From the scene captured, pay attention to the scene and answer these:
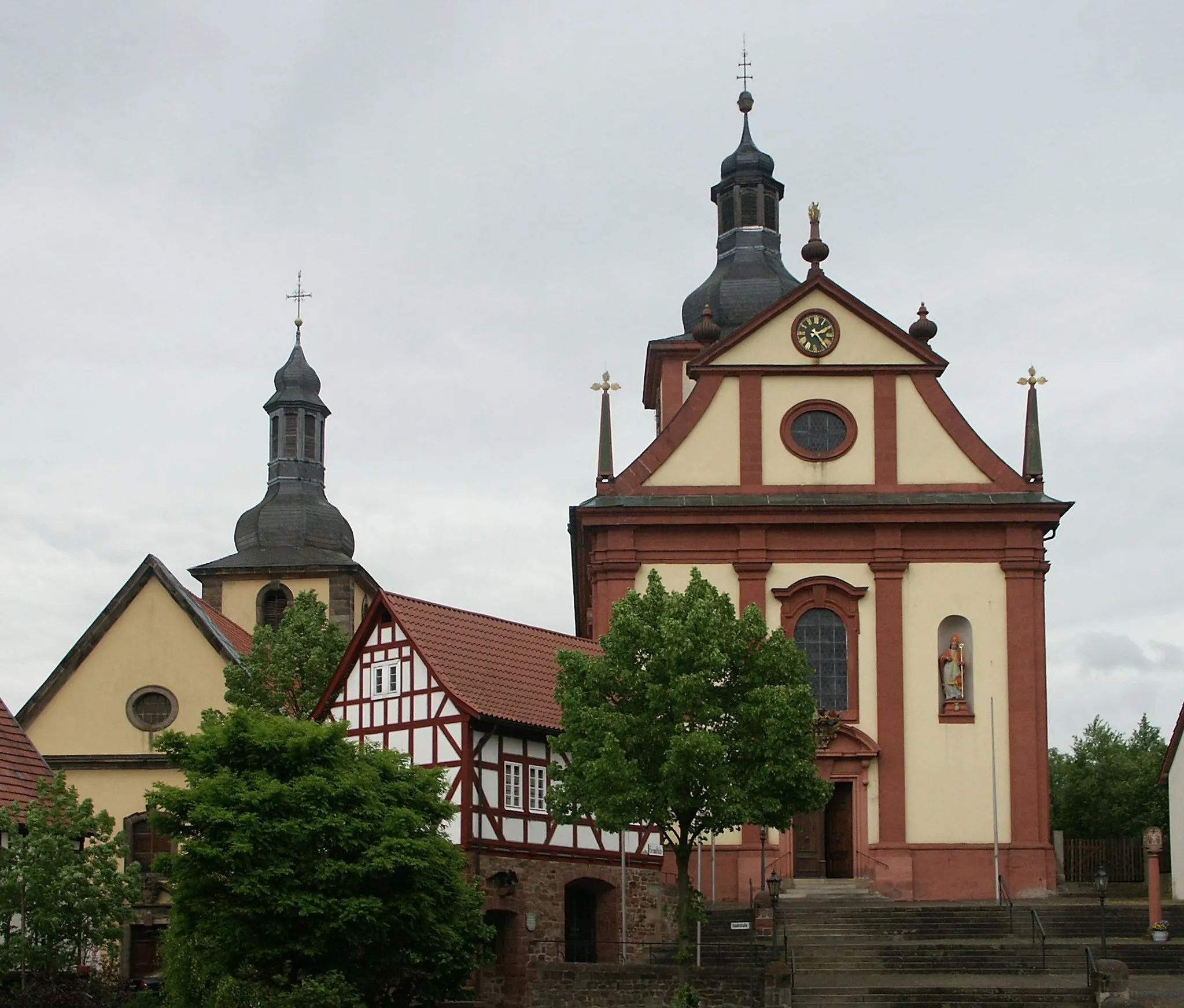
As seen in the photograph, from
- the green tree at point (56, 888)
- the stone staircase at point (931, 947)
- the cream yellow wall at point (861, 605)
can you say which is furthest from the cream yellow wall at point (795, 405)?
the green tree at point (56, 888)

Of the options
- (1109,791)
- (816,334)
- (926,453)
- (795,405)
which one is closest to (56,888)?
(795,405)

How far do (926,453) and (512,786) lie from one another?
12.9m

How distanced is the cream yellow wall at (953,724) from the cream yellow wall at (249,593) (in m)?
23.8

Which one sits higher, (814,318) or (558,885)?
(814,318)

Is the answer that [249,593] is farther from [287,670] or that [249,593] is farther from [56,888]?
[56,888]

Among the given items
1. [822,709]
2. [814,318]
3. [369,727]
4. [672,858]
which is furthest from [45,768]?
[814,318]

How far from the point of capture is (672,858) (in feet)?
139

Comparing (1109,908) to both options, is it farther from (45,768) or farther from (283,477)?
(283,477)

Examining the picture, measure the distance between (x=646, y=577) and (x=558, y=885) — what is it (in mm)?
8403

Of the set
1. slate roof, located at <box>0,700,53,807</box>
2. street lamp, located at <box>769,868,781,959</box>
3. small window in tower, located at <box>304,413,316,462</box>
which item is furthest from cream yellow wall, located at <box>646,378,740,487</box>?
small window in tower, located at <box>304,413,316,462</box>

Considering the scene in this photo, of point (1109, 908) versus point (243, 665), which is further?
point (243, 665)

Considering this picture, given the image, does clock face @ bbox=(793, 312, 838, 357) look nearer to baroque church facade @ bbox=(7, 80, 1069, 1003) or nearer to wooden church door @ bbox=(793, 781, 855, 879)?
baroque church facade @ bbox=(7, 80, 1069, 1003)

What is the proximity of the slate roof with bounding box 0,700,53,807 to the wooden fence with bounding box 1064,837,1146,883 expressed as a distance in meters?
24.9

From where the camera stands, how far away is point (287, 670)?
46.1 meters
